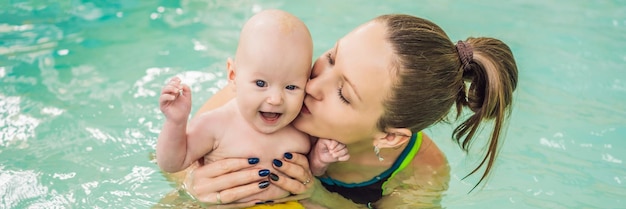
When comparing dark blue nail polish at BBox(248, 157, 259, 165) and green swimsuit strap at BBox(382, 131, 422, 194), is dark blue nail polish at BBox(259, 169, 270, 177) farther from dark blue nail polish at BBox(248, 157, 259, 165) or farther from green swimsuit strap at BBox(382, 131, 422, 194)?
green swimsuit strap at BBox(382, 131, 422, 194)

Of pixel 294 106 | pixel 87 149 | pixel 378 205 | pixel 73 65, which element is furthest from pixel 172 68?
pixel 294 106

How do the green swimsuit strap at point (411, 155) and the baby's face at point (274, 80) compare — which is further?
the green swimsuit strap at point (411, 155)

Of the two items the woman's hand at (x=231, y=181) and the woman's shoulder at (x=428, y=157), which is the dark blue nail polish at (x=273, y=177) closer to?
the woman's hand at (x=231, y=181)

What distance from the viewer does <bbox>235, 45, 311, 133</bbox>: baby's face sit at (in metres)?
2.66

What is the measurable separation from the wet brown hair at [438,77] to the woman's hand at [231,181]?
21.0 inches

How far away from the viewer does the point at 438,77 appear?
2775mm

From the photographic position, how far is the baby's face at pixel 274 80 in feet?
8.72

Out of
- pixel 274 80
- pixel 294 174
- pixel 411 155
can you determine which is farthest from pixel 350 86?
pixel 411 155

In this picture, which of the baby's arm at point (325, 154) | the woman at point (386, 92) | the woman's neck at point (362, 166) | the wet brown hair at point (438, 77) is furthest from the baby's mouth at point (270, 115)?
the woman's neck at point (362, 166)

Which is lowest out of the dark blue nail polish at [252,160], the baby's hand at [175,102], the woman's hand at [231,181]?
the woman's hand at [231,181]

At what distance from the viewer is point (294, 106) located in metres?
2.77

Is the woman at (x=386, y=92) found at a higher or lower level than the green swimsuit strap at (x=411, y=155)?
higher

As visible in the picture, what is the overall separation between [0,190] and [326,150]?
1.68 metres

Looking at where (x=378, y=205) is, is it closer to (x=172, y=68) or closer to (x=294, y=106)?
(x=294, y=106)
